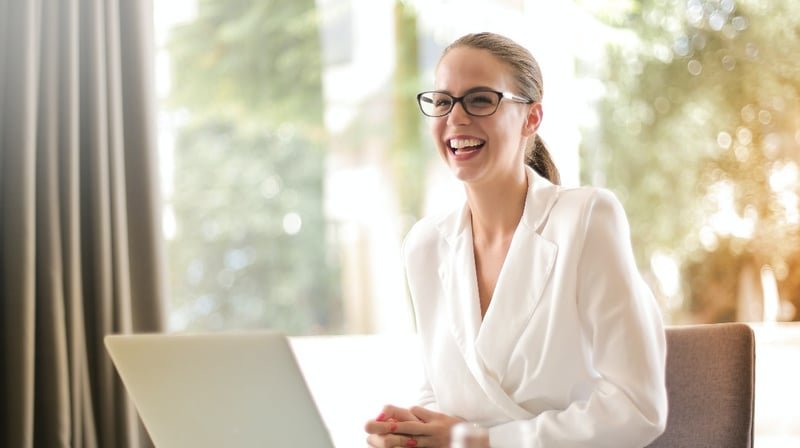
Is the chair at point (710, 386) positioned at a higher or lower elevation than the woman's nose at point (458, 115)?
lower

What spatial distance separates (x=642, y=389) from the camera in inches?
57.3

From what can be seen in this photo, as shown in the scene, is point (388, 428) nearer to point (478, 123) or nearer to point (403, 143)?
point (478, 123)

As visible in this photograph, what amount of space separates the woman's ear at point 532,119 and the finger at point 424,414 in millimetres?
585

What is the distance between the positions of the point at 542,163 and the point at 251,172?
6.50 feet

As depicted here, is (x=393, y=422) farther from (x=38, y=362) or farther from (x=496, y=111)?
(x=38, y=362)

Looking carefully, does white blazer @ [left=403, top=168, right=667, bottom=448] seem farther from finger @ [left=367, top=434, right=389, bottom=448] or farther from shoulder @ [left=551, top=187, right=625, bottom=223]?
finger @ [left=367, top=434, right=389, bottom=448]

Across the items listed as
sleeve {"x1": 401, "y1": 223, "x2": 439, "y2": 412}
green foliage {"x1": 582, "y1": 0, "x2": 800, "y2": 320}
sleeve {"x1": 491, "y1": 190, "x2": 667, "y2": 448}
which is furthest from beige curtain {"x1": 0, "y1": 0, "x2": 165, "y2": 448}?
green foliage {"x1": 582, "y1": 0, "x2": 800, "y2": 320}

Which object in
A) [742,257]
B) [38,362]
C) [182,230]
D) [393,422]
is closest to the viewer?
[393,422]

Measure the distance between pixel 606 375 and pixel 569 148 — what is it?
1.82 metres

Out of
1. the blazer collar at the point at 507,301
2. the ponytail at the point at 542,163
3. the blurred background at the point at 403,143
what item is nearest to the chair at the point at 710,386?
the blazer collar at the point at 507,301

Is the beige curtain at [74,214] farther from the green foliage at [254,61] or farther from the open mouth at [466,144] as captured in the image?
the green foliage at [254,61]

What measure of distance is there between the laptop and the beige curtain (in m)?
1.10

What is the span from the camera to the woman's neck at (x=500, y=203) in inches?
69.7


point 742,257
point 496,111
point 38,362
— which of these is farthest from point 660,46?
point 38,362
